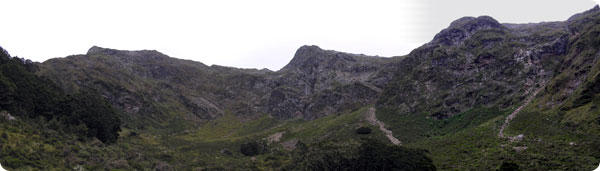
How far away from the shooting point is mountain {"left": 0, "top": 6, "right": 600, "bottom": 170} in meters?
44.1

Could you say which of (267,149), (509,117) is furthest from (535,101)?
(267,149)

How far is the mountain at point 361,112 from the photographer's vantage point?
44125mm

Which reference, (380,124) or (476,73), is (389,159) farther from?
(476,73)

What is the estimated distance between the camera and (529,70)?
7650 cm

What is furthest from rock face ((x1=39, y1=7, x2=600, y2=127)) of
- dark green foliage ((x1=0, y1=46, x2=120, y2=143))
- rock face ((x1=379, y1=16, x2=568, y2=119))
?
dark green foliage ((x1=0, y1=46, x2=120, y2=143))

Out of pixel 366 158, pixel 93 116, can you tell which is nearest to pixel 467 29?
pixel 366 158

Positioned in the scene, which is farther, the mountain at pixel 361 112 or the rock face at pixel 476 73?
the rock face at pixel 476 73

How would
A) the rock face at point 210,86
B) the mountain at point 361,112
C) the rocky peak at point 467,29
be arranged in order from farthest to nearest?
1. the rocky peak at point 467,29
2. the rock face at point 210,86
3. the mountain at point 361,112

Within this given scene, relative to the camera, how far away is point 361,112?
10175cm

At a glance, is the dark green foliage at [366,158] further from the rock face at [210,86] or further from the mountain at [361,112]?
the rock face at [210,86]

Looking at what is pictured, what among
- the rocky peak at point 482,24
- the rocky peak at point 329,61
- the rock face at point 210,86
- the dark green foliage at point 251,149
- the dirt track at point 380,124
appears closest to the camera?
the dirt track at point 380,124

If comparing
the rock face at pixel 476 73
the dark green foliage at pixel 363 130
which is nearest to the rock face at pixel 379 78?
the rock face at pixel 476 73

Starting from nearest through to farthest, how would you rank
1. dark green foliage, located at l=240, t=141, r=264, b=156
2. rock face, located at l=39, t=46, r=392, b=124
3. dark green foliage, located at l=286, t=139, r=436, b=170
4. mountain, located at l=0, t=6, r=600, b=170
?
dark green foliage, located at l=286, t=139, r=436, b=170
mountain, located at l=0, t=6, r=600, b=170
dark green foliage, located at l=240, t=141, r=264, b=156
rock face, located at l=39, t=46, r=392, b=124

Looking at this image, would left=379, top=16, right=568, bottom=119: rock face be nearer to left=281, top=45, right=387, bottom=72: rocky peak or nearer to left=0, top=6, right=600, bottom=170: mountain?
left=0, top=6, right=600, bottom=170: mountain
